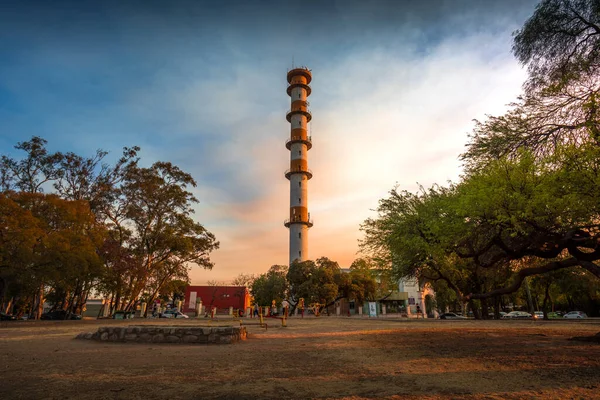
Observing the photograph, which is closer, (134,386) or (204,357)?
(134,386)

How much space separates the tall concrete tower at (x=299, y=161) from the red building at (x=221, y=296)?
15.8 metres

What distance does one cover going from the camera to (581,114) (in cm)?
1046

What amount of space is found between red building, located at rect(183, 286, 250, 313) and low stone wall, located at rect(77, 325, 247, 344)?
49.9 meters

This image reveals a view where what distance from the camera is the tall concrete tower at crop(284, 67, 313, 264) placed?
5528cm

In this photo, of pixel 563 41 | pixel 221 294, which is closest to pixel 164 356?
pixel 563 41

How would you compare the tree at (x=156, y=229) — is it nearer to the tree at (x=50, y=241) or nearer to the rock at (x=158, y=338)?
the tree at (x=50, y=241)

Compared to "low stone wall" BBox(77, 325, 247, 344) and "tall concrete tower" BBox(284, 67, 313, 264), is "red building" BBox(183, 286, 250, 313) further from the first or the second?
"low stone wall" BBox(77, 325, 247, 344)

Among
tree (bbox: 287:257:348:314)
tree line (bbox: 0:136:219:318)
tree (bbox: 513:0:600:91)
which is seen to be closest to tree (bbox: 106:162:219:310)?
tree line (bbox: 0:136:219:318)

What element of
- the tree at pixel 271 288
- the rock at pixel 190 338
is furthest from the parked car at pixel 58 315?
the rock at pixel 190 338

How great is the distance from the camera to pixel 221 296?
63.3m

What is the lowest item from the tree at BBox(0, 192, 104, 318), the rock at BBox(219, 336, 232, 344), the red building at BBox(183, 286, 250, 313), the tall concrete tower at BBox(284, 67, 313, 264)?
the rock at BBox(219, 336, 232, 344)

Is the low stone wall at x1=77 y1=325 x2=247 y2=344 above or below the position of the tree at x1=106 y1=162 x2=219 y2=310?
below

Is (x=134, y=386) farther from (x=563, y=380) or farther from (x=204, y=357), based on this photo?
(x=563, y=380)

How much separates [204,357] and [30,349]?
239 inches
